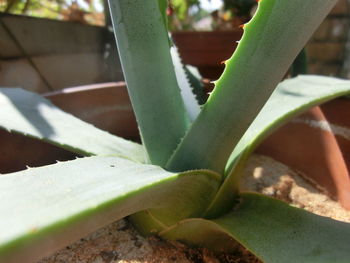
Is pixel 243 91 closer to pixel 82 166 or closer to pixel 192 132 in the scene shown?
pixel 192 132

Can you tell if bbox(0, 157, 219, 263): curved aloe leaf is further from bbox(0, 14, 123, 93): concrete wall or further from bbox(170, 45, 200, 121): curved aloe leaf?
bbox(0, 14, 123, 93): concrete wall

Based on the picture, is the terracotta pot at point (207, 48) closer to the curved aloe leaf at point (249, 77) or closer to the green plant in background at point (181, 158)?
the green plant in background at point (181, 158)

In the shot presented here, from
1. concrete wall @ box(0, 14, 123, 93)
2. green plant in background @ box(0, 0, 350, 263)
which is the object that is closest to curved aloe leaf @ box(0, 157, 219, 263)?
green plant in background @ box(0, 0, 350, 263)

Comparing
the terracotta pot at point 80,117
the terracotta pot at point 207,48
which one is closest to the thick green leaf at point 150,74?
the terracotta pot at point 80,117

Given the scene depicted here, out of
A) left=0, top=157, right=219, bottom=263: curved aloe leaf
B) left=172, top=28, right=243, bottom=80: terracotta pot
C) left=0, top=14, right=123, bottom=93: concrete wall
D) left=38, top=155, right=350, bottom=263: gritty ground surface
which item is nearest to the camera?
left=0, top=157, right=219, bottom=263: curved aloe leaf

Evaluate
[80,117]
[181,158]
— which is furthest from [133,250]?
[80,117]

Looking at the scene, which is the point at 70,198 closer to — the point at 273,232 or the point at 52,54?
the point at 273,232

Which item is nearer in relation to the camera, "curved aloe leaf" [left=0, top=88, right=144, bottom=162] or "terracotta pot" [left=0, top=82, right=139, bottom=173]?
"curved aloe leaf" [left=0, top=88, right=144, bottom=162]
